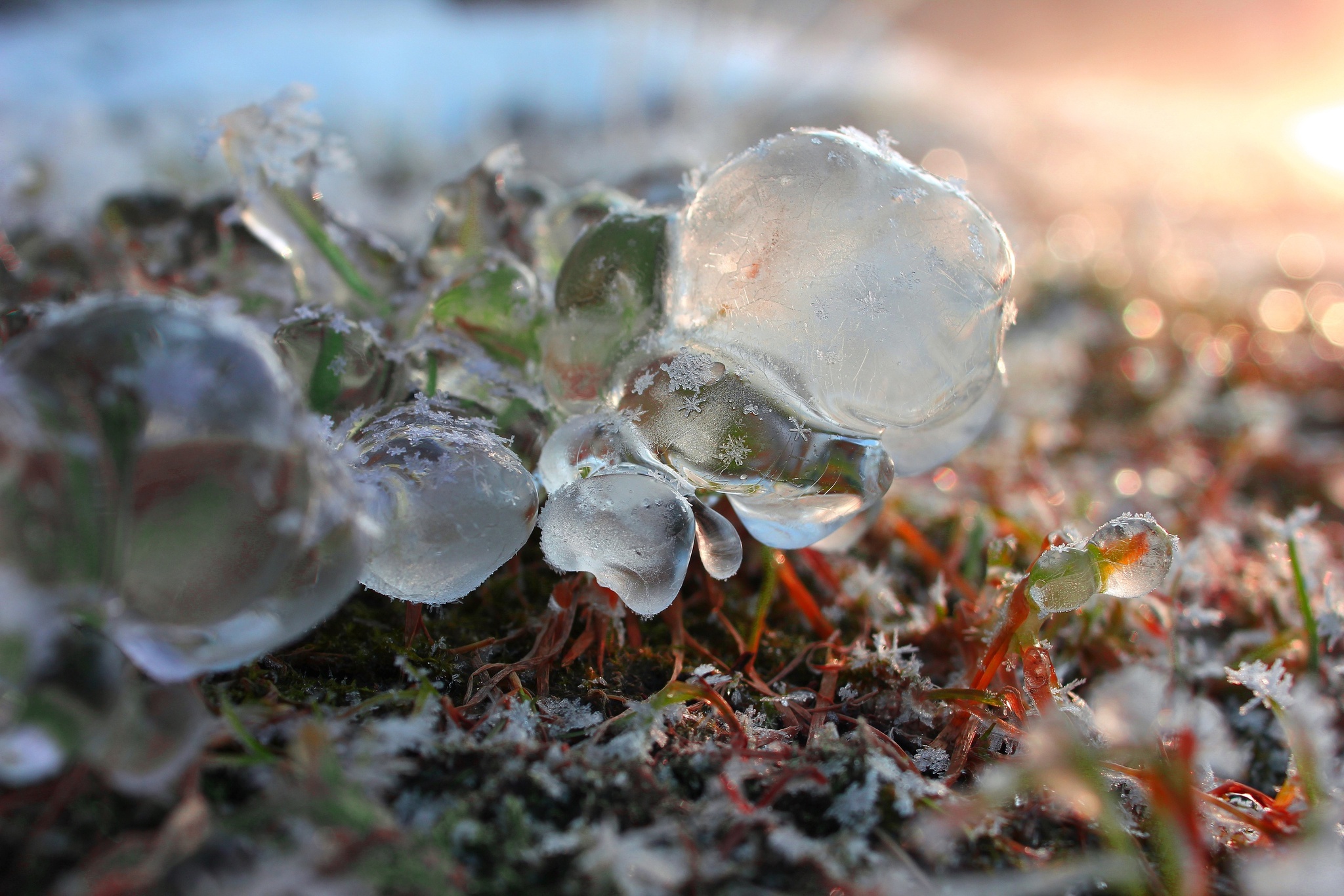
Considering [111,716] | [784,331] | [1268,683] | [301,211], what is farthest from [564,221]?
[1268,683]

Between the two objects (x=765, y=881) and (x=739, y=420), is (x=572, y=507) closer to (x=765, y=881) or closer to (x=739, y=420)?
(x=739, y=420)

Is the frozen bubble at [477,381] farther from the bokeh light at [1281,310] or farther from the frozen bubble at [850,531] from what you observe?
the bokeh light at [1281,310]

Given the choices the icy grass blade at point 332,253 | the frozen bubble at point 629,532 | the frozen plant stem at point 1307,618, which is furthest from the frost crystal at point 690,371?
the frozen plant stem at point 1307,618

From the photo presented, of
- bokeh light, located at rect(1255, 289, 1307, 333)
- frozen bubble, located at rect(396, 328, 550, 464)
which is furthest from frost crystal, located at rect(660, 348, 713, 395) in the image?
bokeh light, located at rect(1255, 289, 1307, 333)

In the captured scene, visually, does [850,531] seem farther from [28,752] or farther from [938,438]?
[28,752]

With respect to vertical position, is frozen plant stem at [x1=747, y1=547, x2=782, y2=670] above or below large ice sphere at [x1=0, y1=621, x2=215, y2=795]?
below

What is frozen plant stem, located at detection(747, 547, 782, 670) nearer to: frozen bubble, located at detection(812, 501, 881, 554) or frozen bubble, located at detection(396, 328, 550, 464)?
frozen bubble, located at detection(812, 501, 881, 554)
